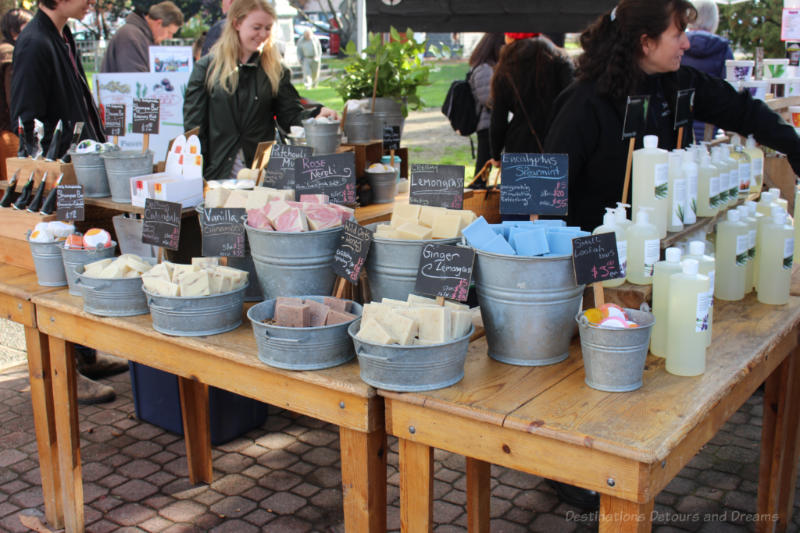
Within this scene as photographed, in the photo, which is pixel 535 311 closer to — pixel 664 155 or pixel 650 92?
pixel 664 155

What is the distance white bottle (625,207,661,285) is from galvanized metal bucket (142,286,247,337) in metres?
1.15

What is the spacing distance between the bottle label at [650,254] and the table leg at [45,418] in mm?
2090

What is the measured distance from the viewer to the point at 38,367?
9.44 ft

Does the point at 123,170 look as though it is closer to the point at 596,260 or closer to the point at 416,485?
the point at 416,485

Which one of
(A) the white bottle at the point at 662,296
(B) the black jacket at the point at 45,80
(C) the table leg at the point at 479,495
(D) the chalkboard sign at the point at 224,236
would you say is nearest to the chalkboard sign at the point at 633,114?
(A) the white bottle at the point at 662,296

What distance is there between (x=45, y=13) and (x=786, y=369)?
12.3 ft

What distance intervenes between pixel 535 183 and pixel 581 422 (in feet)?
2.73

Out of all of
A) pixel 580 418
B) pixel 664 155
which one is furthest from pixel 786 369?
pixel 580 418

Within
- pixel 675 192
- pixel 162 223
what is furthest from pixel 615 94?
pixel 162 223

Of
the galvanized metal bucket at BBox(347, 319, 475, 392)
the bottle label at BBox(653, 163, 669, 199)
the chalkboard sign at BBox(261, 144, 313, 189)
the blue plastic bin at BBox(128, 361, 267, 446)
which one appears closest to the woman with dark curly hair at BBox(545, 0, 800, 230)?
the bottle label at BBox(653, 163, 669, 199)

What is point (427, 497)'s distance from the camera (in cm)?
193

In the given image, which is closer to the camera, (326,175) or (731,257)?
(731,257)

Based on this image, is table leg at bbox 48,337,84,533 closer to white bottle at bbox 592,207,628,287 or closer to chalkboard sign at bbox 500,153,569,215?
chalkboard sign at bbox 500,153,569,215

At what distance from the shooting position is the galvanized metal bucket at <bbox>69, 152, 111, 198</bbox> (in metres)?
3.04
